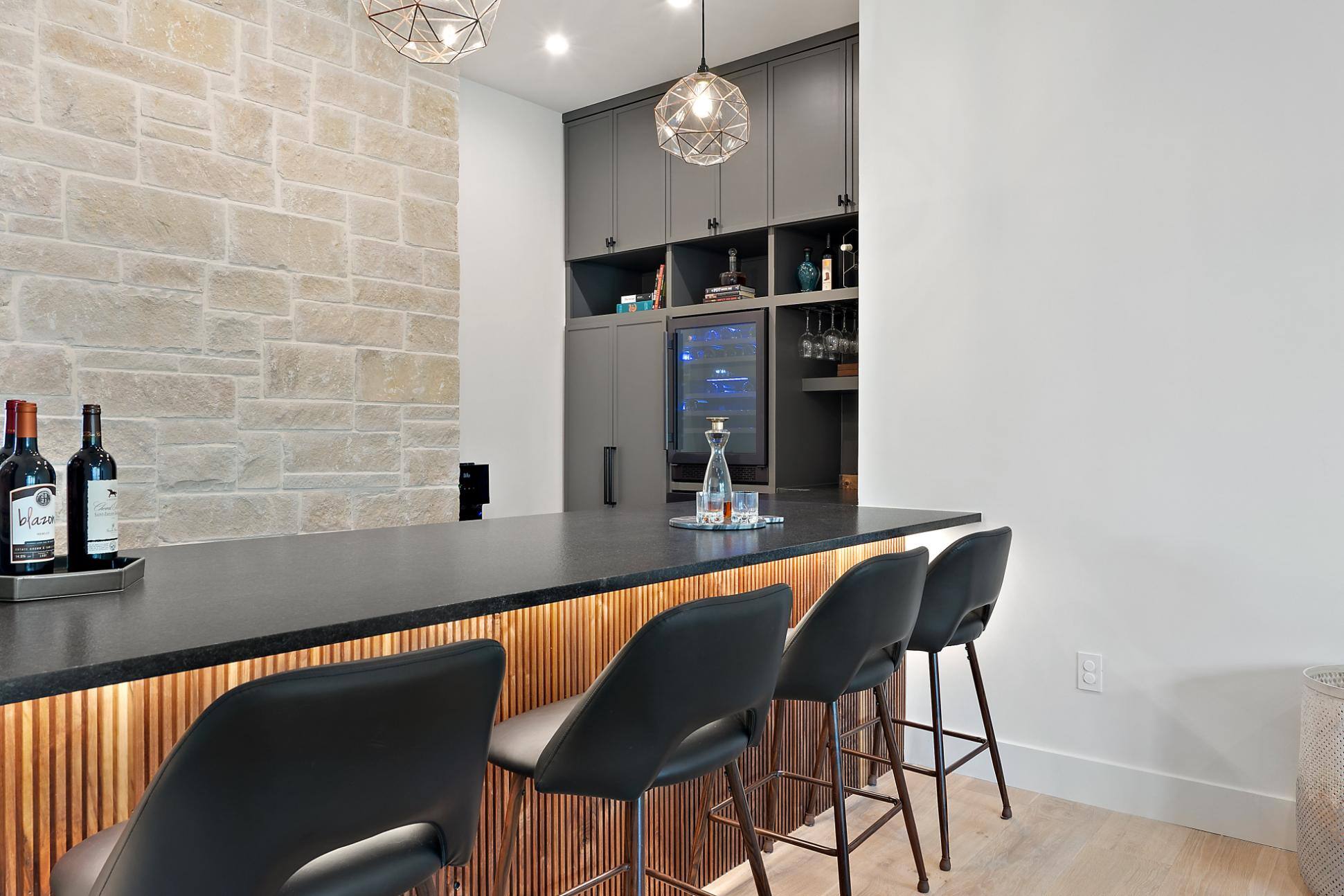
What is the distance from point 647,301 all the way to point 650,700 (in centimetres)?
381

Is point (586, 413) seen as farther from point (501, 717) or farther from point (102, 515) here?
point (102, 515)

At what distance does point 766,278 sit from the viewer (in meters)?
4.81

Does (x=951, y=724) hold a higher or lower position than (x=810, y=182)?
lower

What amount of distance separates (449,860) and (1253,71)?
2854 millimetres

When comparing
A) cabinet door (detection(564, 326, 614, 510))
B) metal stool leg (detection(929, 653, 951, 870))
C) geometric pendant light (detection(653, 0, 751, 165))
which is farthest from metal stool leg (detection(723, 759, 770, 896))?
cabinet door (detection(564, 326, 614, 510))

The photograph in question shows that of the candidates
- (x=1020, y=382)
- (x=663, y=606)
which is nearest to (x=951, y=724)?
(x=1020, y=382)

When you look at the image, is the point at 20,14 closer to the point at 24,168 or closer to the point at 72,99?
the point at 72,99

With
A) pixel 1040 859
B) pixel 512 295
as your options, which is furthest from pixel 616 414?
pixel 1040 859

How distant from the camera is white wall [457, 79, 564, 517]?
4.61 meters

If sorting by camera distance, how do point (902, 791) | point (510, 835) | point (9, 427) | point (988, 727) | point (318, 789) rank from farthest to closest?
point (988, 727) < point (902, 791) < point (510, 835) < point (9, 427) < point (318, 789)

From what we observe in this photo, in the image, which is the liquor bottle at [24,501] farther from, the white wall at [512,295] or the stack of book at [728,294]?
the stack of book at [728,294]

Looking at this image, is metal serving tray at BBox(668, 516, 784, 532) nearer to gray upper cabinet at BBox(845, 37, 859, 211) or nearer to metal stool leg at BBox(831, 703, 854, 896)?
metal stool leg at BBox(831, 703, 854, 896)

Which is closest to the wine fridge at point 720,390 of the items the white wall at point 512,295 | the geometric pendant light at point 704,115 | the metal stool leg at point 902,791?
the white wall at point 512,295

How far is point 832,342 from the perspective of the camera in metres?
4.27
